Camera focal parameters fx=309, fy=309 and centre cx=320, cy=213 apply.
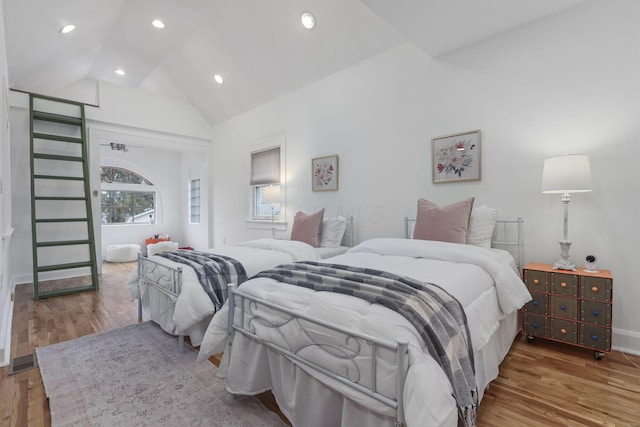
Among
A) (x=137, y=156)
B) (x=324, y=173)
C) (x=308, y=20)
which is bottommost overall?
(x=324, y=173)

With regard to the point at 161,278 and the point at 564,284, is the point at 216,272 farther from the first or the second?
the point at 564,284

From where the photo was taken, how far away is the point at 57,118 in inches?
163

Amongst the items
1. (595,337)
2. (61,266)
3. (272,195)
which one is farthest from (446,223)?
(61,266)

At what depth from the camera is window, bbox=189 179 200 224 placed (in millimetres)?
7039

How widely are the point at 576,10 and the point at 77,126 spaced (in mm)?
5887

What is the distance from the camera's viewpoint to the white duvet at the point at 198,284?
2.08m

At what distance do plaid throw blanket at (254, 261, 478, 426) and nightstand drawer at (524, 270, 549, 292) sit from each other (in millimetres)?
1257

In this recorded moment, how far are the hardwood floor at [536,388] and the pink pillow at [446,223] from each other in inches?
36.0

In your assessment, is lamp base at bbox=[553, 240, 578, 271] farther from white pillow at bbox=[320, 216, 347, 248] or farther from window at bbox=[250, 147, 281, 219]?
window at bbox=[250, 147, 281, 219]

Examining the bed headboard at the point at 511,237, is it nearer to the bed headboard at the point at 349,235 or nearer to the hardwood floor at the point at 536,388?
the hardwood floor at the point at 536,388

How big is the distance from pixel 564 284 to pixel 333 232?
7.03ft

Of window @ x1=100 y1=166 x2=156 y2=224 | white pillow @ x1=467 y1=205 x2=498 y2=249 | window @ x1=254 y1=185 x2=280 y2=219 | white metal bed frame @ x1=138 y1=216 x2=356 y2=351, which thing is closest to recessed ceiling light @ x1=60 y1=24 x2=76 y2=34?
white metal bed frame @ x1=138 y1=216 x2=356 y2=351

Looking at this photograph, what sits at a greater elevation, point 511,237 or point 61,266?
point 511,237

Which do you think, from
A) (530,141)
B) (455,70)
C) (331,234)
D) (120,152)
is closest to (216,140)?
(120,152)
